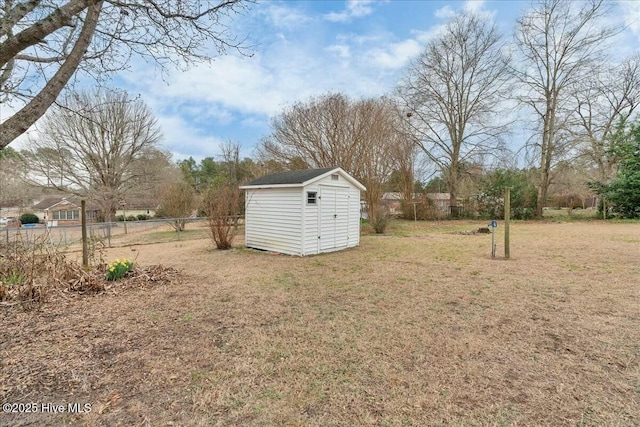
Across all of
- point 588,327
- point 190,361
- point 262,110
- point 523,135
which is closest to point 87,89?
point 262,110

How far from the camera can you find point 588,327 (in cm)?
317

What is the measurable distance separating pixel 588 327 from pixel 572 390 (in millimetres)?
1466

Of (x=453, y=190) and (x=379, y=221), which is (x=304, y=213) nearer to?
(x=379, y=221)

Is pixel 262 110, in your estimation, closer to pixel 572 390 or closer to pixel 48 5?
pixel 48 5

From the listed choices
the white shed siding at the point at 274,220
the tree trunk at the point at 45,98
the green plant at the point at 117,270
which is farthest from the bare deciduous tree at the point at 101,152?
the tree trunk at the point at 45,98

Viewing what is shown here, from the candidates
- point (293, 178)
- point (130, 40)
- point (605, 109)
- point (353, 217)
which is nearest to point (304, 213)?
point (293, 178)

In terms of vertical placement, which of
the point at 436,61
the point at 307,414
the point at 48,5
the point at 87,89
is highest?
the point at 436,61

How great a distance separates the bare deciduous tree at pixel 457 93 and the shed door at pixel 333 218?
13447 mm

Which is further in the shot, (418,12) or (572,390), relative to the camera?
(418,12)

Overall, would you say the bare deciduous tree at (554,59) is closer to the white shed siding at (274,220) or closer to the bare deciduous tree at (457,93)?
the bare deciduous tree at (457,93)

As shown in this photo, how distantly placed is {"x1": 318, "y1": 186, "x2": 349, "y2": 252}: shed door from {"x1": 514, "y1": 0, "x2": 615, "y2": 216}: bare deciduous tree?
52.5ft

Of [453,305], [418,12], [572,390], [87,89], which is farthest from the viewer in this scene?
[87,89]

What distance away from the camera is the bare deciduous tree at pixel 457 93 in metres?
19.0

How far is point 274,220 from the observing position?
8.41 meters
